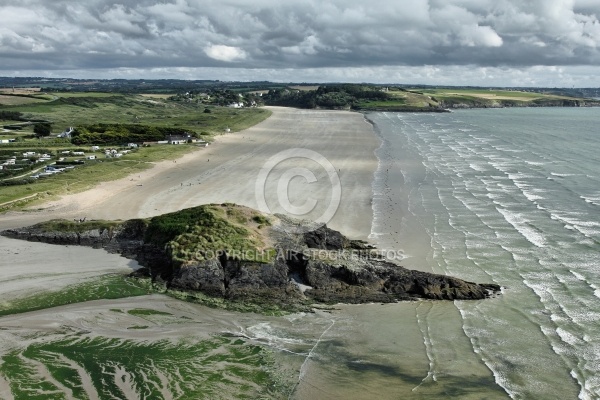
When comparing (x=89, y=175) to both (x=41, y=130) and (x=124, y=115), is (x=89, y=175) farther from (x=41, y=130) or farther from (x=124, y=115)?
(x=124, y=115)

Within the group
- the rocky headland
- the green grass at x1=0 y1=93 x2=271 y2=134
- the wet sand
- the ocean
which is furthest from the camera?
the green grass at x1=0 y1=93 x2=271 y2=134

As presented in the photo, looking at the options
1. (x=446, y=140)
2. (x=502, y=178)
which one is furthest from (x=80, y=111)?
(x=502, y=178)

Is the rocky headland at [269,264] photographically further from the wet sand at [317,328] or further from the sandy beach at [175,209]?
the sandy beach at [175,209]

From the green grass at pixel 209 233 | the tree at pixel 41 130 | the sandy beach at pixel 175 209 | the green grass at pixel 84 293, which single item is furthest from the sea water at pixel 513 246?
the tree at pixel 41 130

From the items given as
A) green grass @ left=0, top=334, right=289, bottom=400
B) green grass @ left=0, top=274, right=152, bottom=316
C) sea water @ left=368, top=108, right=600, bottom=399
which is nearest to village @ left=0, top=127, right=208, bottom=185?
green grass @ left=0, top=274, right=152, bottom=316

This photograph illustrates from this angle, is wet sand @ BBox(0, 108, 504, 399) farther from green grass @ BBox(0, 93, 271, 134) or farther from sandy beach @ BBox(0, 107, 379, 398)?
green grass @ BBox(0, 93, 271, 134)

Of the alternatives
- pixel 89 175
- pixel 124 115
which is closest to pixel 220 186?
pixel 89 175
